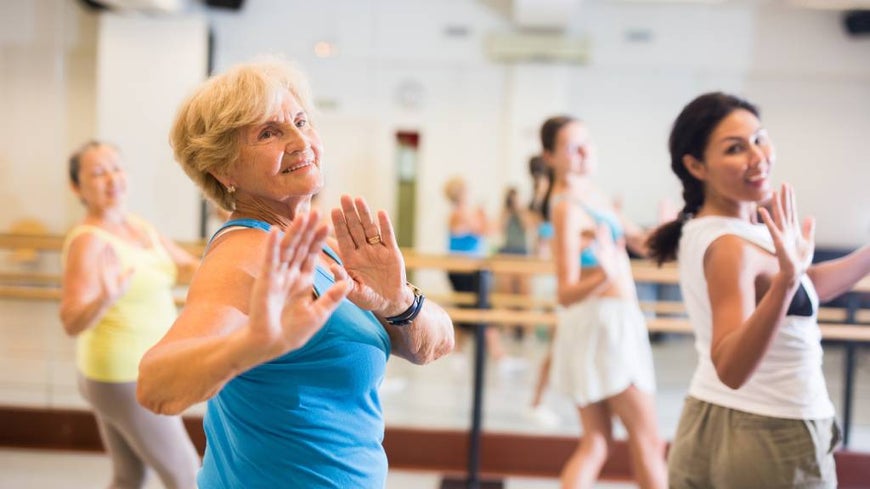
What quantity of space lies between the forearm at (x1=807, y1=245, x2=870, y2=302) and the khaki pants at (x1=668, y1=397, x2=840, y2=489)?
34cm

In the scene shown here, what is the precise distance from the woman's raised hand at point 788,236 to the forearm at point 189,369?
954 millimetres

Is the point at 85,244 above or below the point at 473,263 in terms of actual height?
above

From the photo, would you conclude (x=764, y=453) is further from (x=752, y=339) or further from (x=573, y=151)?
(x=573, y=151)

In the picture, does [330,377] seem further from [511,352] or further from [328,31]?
[328,31]

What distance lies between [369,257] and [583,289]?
1.55m

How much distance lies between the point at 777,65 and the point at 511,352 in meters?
2.82

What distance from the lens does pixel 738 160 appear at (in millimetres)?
1760

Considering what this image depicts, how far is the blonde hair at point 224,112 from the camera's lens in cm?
127

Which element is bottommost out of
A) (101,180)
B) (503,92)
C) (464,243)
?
(464,243)

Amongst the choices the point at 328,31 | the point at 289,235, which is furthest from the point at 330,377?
the point at 328,31

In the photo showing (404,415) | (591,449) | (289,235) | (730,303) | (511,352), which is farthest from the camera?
(511,352)

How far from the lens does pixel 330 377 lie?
1.27 metres

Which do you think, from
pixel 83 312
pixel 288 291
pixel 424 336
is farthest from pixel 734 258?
pixel 83 312

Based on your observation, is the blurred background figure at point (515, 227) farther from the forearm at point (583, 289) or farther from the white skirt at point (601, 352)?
the forearm at point (583, 289)
